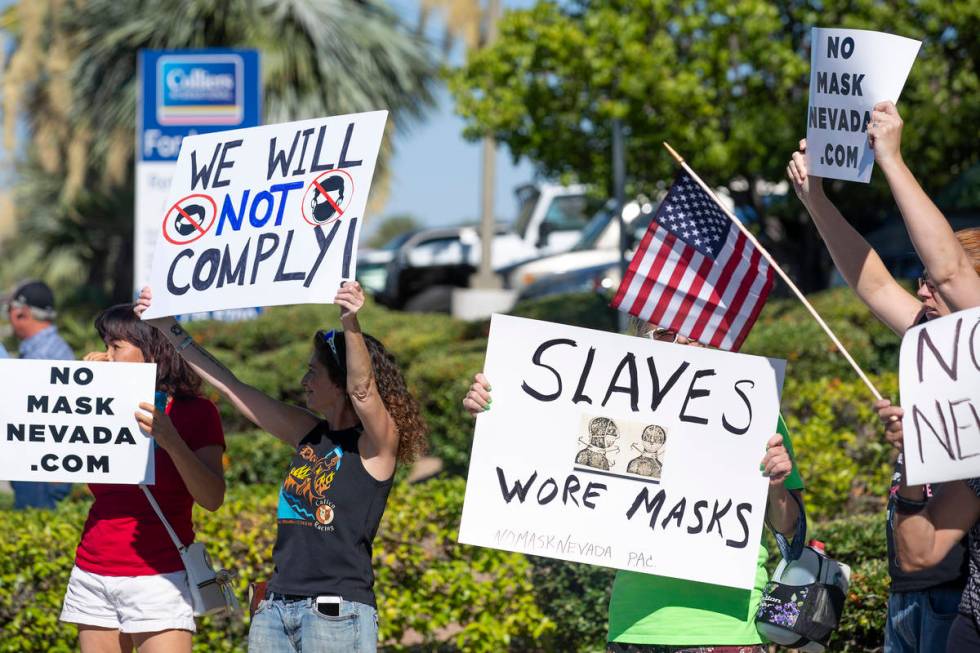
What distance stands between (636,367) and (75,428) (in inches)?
76.8

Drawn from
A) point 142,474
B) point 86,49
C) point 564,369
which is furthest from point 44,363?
point 86,49

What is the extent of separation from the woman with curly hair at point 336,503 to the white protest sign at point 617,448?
33 centimetres

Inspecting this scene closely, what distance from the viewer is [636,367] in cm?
372

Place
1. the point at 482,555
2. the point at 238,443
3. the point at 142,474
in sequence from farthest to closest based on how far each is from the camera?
1. the point at 238,443
2. the point at 482,555
3. the point at 142,474

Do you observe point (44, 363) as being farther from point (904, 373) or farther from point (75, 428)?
point (904, 373)

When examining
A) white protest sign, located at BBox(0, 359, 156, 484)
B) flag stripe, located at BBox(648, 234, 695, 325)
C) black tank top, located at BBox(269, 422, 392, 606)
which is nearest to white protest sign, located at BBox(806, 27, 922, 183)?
flag stripe, located at BBox(648, 234, 695, 325)

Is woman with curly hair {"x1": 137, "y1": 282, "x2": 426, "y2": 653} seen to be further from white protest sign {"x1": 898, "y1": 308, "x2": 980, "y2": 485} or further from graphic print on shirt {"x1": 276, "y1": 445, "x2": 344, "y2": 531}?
white protest sign {"x1": 898, "y1": 308, "x2": 980, "y2": 485}

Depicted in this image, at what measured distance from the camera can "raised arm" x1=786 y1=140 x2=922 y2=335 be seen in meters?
3.71

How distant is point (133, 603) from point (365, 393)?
3.63ft

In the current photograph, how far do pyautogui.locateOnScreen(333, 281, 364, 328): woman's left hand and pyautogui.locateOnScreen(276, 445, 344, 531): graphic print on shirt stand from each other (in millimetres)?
441

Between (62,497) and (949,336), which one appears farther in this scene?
(62,497)

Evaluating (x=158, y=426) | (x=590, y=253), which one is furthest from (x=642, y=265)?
(x=590, y=253)

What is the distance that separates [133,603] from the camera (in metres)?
Result: 4.13

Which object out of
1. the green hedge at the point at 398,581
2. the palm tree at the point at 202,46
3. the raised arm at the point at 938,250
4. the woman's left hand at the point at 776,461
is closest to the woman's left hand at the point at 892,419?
the raised arm at the point at 938,250
